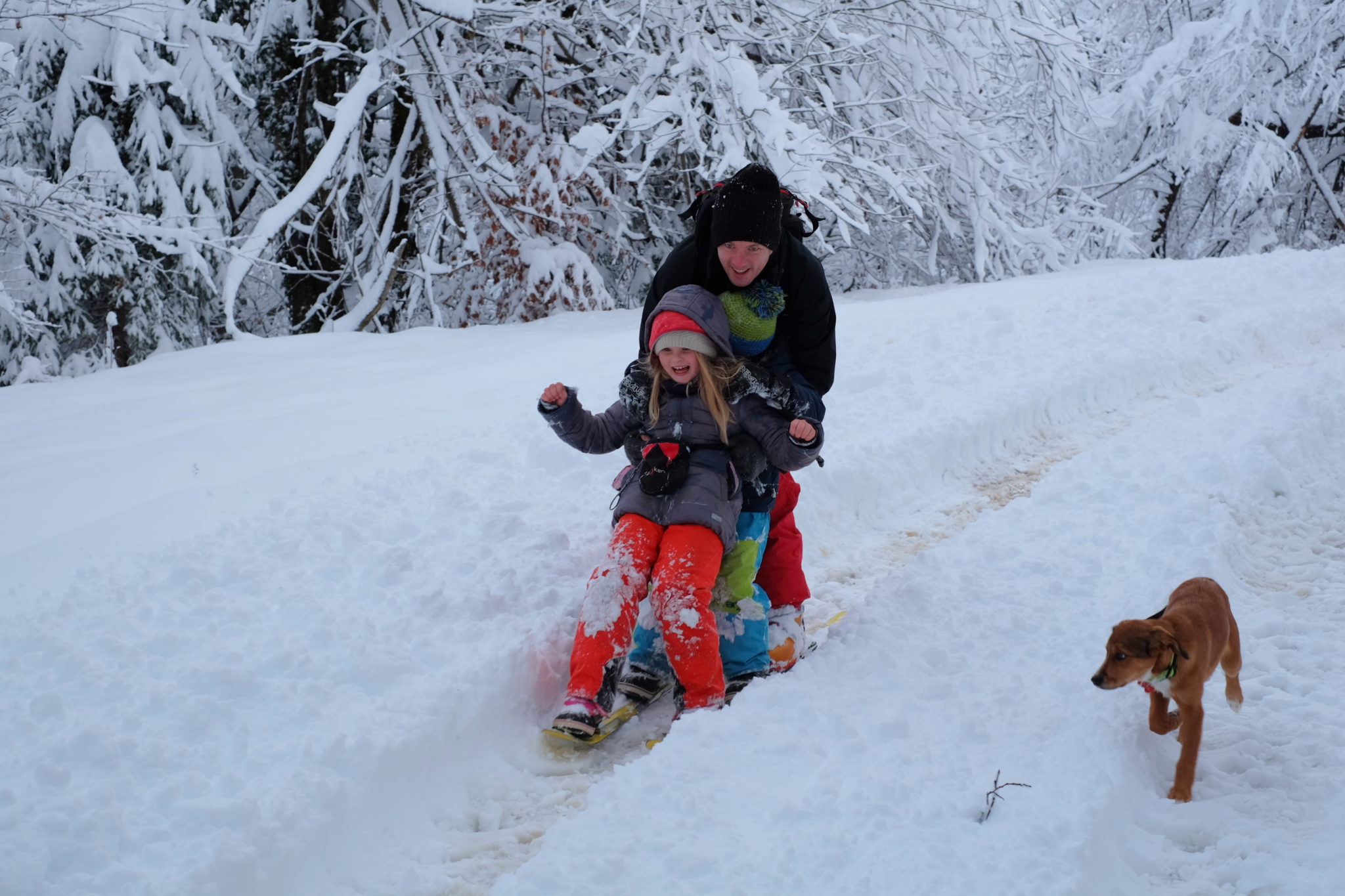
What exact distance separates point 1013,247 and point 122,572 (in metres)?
9.75

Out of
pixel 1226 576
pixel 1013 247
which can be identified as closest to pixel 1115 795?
pixel 1226 576

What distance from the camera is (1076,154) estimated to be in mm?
15008

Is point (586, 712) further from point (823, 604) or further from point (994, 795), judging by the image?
point (823, 604)

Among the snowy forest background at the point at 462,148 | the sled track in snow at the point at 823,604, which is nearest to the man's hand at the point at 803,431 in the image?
the sled track in snow at the point at 823,604

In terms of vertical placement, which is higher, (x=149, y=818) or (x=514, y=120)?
(x=514, y=120)

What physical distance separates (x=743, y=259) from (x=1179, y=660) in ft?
5.79

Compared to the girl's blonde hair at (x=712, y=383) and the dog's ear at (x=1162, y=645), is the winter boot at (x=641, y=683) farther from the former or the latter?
the dog's ear at (x=1162, y=645)

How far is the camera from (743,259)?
320cm

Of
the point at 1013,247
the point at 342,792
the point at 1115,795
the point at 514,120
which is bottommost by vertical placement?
the point at 342,792

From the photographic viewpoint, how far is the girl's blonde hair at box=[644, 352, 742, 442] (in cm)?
322

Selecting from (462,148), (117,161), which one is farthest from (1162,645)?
(117,161)

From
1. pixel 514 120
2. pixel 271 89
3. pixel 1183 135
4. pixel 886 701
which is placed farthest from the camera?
pixel 1183 135

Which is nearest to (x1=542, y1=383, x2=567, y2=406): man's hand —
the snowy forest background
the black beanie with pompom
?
the black beanie with pompom

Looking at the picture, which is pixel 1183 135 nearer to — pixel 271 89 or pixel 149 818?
pixel 271 89
